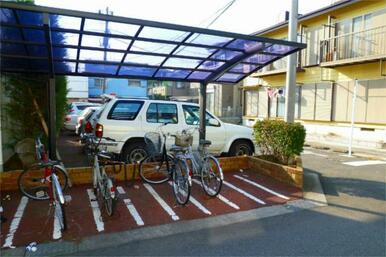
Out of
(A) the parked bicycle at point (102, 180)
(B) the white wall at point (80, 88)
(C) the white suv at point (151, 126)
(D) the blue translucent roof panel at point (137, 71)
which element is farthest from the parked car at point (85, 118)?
(B) the white wall at point (80, 88)

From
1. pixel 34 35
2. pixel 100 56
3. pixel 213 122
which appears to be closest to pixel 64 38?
pixel 34 35

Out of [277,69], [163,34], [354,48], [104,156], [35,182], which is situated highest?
[354,48]

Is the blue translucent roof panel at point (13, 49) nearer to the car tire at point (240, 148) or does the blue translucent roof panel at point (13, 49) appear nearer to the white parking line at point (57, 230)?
the white parking line at point (57, 230)

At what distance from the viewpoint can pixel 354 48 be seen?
546 inches

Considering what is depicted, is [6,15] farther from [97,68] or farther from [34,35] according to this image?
[97,68]

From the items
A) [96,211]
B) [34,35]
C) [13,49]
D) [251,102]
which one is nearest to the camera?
[96,211]

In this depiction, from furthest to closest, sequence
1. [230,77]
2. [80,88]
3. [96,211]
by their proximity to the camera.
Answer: [80,88]
[230,77]
[96,211]

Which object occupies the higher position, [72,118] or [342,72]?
[342,72]

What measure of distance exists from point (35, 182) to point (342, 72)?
1390 cm

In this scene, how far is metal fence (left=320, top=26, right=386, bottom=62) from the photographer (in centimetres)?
1277

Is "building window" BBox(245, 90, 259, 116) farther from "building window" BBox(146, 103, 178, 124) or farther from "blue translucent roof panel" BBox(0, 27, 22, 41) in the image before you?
"blue translucent roof panel" BBox(0, 27, 22, 41)

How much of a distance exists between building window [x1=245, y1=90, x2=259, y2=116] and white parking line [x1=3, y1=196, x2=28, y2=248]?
57.4 feet

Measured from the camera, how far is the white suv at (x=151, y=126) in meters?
7.06

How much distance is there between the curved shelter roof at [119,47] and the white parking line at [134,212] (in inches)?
103
